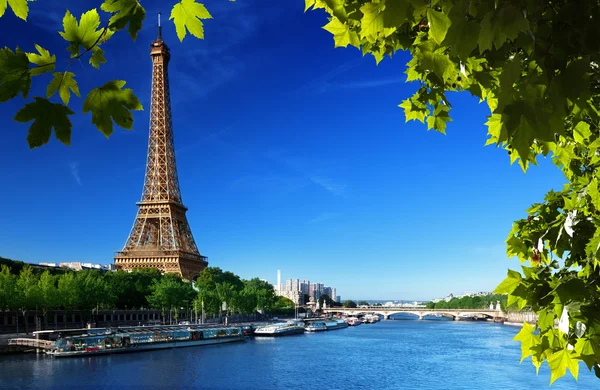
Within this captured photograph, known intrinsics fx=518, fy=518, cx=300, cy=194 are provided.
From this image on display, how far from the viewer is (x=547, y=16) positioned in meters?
2.29

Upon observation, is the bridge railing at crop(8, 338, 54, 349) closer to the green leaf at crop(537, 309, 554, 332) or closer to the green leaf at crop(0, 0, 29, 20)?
the green leaf at crop(537, 309, 554, 332)

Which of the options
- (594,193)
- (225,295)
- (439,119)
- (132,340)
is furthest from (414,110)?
(225,295)

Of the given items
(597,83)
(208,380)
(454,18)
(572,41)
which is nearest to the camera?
(454,18)

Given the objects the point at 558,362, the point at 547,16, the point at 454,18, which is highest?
the point at 547,16

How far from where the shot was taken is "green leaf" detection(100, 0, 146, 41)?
2197mm

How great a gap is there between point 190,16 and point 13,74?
79cm

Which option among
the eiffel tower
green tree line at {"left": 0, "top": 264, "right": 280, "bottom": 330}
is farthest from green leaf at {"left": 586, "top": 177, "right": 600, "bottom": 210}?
the eiffel tower

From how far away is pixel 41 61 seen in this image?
204 cm

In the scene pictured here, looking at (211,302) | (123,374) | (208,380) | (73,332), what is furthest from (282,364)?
(211,302)

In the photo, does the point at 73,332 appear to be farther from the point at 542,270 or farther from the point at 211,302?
the point at 542,270

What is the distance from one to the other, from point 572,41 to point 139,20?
1.90 metres

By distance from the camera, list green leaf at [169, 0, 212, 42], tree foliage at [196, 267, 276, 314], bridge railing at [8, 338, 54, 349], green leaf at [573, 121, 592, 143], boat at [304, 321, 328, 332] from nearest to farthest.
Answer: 1. green leaf at [169, 0, 212, 42]
2. green leaf at [573, 121, 592, 143]
3. bridge railing at [8, 338, 54, 349]
4. tree foliage at [196, 267, 276, 314]
5. boat at [304, 321, 328, 332]

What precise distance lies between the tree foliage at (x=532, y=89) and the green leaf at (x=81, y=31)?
1082mm

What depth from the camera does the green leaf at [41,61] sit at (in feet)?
6.59
